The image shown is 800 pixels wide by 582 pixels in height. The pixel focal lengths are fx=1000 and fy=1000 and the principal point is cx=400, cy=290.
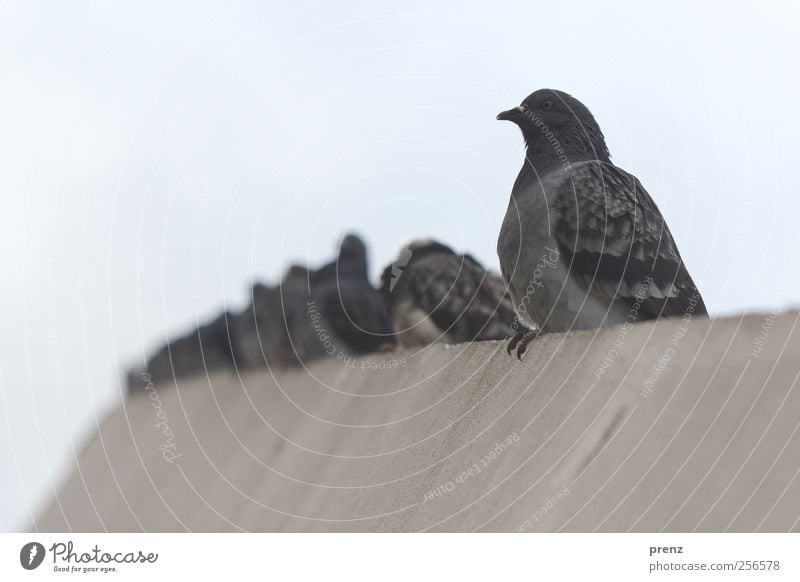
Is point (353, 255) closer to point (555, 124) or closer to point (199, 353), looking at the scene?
point (199, 353)

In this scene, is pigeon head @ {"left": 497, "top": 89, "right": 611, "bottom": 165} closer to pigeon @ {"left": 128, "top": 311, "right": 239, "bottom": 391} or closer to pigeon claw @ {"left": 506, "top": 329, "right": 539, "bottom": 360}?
pigeon claw @ {"left": 506, "top": 329, "right": 539, "bottom": 360}

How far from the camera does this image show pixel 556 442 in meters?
3.86

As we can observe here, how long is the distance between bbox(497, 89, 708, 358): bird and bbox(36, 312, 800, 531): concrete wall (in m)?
0.90

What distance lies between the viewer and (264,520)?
17.7 ft

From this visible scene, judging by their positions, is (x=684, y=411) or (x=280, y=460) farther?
(x=280, y=460)

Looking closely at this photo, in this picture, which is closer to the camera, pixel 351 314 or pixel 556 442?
pixel 556 442

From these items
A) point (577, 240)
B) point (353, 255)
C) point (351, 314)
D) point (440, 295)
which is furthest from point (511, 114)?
point (353, 255)

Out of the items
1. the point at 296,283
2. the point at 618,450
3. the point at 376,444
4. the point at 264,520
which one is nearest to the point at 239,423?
the point at 264,520

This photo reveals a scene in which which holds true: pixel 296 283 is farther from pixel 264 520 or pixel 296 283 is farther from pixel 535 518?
pixel 535 518

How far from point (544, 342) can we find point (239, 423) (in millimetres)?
3763

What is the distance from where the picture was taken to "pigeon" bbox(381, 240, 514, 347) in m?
10.1

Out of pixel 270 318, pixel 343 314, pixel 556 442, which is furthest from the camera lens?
pixel 270 318

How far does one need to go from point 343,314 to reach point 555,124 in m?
4.64

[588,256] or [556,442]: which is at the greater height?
[588,256]
